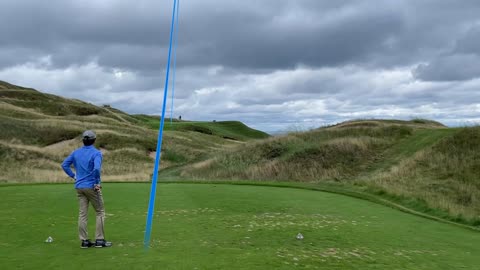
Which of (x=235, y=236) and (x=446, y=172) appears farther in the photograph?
(x=446, y=172)

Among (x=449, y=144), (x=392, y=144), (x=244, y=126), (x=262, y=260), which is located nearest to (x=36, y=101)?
(x=244, y=126)

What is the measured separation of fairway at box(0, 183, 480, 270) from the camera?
7.25 m

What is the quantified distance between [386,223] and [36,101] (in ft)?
271

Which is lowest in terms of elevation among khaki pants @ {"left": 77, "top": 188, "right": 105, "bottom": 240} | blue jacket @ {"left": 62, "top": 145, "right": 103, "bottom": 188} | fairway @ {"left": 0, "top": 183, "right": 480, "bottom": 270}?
fairway @ {"left": 0, "top": 183, "right": 480, "bottom": 270}

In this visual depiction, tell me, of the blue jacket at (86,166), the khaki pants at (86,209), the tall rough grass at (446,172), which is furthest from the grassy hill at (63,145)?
the blue jacket at (86,166)

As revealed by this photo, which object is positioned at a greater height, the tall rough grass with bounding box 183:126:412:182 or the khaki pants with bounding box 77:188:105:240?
the tall rough grass with bounding box 183:126:412:182

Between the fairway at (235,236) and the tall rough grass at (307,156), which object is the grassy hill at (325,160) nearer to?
the tall rough grass at (307,156)

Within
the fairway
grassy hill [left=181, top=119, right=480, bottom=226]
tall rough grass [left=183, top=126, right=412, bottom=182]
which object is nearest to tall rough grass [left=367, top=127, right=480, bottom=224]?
grassy hill [left=181, top=119, right=480, bottom=226]

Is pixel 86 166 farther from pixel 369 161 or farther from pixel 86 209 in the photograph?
pixel 369 161

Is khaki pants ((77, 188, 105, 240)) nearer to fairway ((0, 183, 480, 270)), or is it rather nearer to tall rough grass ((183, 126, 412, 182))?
fairway ((0, 183, 480, 270))

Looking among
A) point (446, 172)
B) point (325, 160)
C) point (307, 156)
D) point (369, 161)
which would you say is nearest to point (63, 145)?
point (307, 156)

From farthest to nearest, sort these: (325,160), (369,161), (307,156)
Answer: (307,156), (325,160), (369,161)

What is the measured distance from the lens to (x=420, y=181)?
2664 centimetres

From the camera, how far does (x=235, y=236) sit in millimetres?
9383
